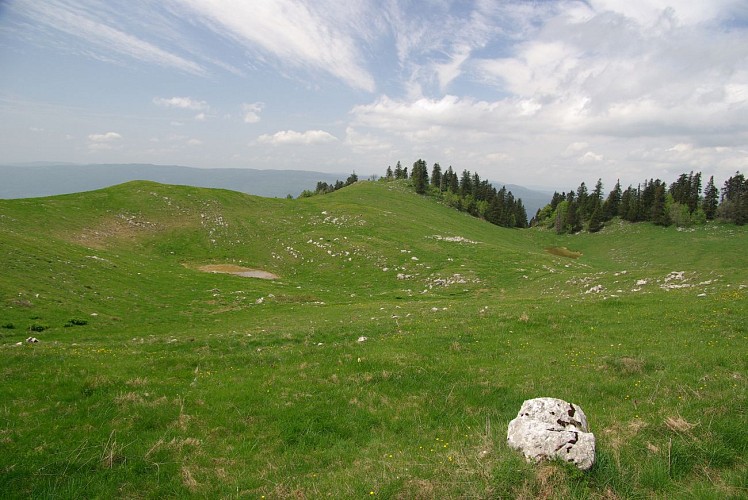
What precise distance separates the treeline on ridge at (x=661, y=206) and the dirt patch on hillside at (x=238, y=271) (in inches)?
3504

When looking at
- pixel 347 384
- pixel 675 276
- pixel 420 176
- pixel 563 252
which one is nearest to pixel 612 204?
pixel 563 252

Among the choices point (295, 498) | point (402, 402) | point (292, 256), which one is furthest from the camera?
point (292, 256)

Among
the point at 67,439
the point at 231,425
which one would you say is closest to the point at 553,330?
the point at 231,425

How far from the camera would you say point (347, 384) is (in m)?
12.5

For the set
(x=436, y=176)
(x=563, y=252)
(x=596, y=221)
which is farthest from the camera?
(x=436, y=176)

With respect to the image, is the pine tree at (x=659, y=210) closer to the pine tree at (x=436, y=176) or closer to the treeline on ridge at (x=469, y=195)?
the treeline on ridge at (x=469, y=195)

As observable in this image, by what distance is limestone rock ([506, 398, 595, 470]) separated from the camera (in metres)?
6.78

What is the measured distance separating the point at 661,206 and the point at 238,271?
95083 millimetres

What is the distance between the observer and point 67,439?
27.9 feet

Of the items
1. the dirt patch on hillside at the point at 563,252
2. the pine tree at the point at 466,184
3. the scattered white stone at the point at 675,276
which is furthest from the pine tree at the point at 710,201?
the scattered white stone at the point at 675,276

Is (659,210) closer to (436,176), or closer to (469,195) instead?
(469,195)

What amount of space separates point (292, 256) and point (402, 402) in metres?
38.4

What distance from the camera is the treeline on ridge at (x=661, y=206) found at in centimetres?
8481

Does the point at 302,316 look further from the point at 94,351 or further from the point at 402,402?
the point at 402,402
